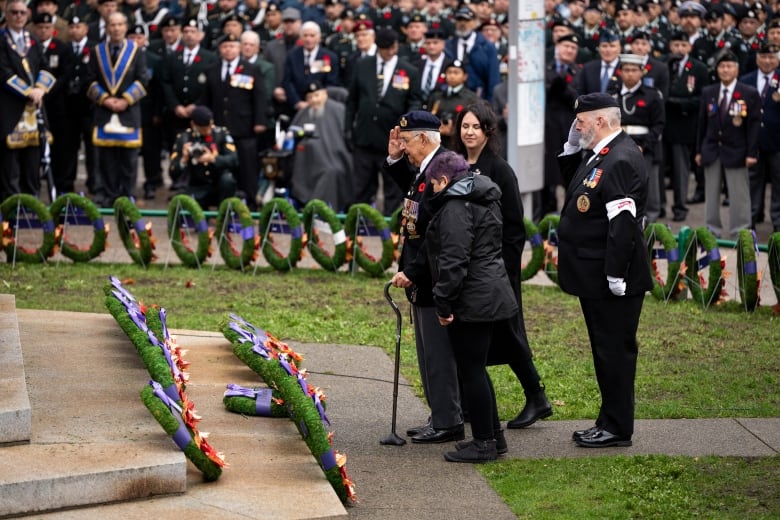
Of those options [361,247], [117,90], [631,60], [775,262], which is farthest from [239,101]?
[775,262]

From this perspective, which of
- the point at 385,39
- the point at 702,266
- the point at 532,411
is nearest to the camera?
the point at 532,411

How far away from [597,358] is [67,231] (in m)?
7.23

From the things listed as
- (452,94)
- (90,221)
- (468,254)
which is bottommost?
(90,221)

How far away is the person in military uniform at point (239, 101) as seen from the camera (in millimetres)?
16828

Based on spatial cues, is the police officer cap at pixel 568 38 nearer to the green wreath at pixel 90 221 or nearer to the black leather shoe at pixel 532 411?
the green wreath at pixel 90 221

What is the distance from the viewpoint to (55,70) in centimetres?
1706

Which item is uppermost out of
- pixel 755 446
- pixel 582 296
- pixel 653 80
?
pixel 653 80

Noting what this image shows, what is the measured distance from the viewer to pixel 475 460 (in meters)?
7.57

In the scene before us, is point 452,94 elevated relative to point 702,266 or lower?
elevated

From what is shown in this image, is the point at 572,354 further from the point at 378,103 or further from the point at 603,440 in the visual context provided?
the point at 378,103

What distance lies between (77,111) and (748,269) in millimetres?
9490

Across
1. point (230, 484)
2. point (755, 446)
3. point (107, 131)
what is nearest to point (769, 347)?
point (755, 446)

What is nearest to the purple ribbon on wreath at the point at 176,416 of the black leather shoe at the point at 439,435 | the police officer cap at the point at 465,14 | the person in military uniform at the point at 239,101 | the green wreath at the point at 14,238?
the black leather shoe at the point at 439,435

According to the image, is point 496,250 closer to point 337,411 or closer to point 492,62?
point 337,411
